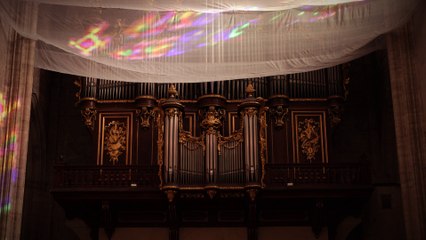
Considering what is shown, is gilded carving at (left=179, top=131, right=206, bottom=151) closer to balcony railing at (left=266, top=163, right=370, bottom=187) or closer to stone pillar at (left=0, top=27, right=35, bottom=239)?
balcony railing at (left=266, top=163, right=370, bottom=187)

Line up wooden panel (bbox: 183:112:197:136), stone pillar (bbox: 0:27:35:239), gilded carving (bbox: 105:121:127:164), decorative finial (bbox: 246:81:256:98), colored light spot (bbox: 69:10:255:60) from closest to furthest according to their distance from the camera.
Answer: stone pillar (bbox: 0:27:35:239) < colored light spot (bbox: 69:10:255:60) < decorative finial (bbox: 246:81:256:98) < gilded carving (bbox: 105:121:127:164) < wooden panel (bbox: 183:112:197:136)

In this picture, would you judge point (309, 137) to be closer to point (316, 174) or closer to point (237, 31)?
point (316, 174)

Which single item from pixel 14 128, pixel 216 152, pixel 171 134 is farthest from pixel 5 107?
pixel 216 152

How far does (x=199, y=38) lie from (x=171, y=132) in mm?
4442

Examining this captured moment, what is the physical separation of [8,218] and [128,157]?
6195 mm

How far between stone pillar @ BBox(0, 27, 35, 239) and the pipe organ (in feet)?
16.7

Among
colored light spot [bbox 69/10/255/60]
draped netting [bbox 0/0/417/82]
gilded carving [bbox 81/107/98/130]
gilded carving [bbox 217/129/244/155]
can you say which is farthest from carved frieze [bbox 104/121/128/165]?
colored light spot [bbox 69/10/255/60]

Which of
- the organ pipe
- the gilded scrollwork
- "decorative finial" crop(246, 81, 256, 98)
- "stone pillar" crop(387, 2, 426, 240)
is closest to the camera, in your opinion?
"stone pillar" crop(387, 2, 426, 240)

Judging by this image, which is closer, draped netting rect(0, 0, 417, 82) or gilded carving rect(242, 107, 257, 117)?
draped netting rect(0, 0, 417, 82)

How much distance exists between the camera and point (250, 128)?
51.5 feet

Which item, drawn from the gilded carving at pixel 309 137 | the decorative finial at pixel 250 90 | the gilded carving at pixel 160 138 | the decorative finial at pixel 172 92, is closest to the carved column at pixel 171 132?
the decorative finial at pixel 172 92

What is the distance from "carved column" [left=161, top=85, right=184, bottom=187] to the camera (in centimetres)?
1533

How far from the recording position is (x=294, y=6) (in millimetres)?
10633

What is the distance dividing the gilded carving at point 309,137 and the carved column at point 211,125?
2.03m
